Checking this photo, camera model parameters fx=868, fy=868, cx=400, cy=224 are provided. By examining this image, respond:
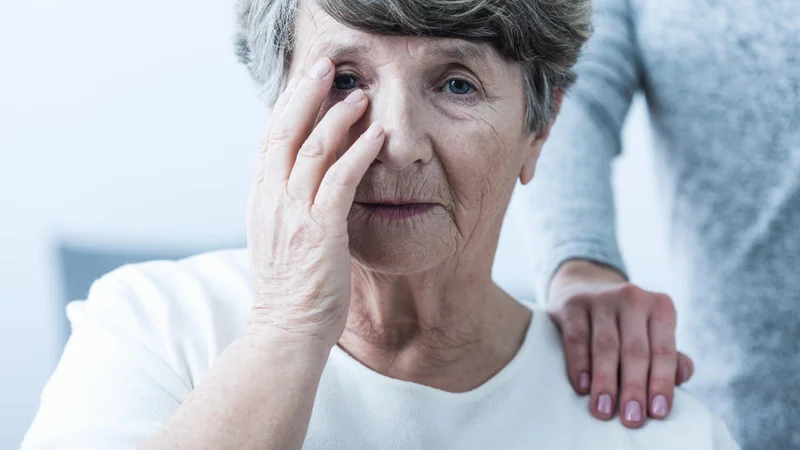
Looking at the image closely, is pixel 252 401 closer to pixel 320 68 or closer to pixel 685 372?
pixel 320 68

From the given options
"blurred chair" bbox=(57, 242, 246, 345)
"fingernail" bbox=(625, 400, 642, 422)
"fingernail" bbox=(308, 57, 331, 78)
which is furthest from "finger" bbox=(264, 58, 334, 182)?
"blurred chair" bbox=(57, 242, 246, 345)

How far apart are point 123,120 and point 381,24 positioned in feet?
8.32

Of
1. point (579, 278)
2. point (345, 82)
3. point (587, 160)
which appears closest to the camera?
point (345, 82)

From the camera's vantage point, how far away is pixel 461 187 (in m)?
1.31

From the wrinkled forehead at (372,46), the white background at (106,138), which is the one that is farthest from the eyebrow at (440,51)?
the white background at (106,138)

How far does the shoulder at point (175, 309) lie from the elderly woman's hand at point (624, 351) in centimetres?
60

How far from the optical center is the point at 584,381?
1513 millimetres

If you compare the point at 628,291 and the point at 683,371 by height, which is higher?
the point at 628,291

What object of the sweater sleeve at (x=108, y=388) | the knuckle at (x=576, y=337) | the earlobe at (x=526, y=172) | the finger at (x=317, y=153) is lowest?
the knuckle at (x=576, y=337)

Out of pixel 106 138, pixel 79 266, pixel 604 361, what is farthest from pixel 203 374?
pixel 106 138

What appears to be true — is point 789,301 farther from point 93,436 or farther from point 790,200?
point 93,436

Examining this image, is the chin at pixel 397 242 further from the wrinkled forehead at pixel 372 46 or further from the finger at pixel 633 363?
the finger at pixel 633 363

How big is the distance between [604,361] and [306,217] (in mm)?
644

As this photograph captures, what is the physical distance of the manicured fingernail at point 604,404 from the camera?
147 centimetres
